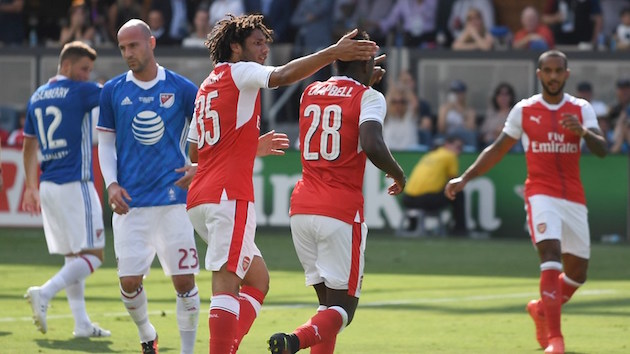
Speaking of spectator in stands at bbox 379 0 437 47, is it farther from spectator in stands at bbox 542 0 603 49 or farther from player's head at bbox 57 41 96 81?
player's head at bbox 57 41 96 81

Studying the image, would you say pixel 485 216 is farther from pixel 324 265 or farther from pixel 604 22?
pixel 324 265

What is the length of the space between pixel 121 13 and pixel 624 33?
9531 mm

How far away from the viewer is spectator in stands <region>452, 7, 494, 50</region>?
2220 centimetres

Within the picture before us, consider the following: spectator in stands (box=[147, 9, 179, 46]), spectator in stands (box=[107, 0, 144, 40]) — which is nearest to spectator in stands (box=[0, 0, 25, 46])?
spectator in stands (box=[107, 0, 144, 40])

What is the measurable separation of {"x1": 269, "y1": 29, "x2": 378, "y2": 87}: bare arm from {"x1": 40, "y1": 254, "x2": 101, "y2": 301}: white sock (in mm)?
3931

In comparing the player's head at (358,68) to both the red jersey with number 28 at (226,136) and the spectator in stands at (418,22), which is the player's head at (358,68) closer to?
the red jersey with number 28 at (226,136)

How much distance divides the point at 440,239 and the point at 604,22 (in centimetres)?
625

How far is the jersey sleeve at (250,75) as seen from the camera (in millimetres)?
7738

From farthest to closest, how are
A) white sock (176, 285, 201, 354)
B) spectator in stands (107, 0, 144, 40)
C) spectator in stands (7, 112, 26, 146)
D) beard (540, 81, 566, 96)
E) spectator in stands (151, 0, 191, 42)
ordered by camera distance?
spectator in stands (107, 0, 144, 40) < spectator in stands (151, 0, 191, 42) < spectator in stands (7, 112, 26, 146) < beard (540, 81, 566, 96) < white sock (176, 285, 201, 354)

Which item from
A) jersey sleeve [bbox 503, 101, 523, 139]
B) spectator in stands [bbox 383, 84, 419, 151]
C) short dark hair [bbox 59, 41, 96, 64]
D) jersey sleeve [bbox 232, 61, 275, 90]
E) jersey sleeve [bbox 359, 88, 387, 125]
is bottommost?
spectator in stands [bbox 383, 84, 419, 151]

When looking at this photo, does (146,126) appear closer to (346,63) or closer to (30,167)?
Answer: (346,63)

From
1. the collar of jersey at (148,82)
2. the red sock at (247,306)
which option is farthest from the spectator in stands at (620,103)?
the red sock at (247,306)

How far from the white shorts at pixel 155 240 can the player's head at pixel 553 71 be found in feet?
10.6

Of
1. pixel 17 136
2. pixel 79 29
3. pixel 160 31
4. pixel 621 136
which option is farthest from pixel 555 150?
pixel 79 29
